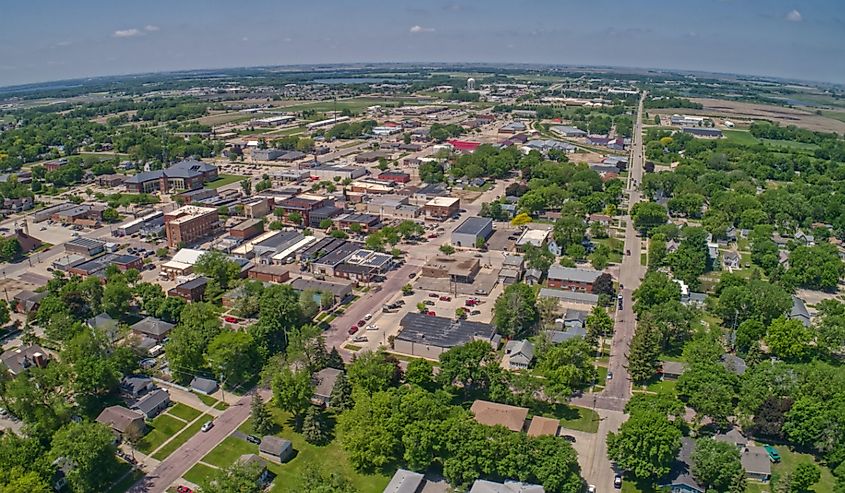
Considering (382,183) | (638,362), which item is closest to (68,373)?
(638,362)

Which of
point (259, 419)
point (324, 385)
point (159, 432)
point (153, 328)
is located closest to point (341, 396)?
point (324, 385)

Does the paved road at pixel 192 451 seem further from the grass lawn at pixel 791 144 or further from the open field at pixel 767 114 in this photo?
the open field at pixel 767 114

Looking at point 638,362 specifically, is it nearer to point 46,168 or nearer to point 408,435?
point 408,435

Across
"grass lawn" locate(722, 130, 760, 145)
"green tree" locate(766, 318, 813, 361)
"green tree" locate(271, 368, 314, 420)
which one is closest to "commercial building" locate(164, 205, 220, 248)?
"green tree" locate(271, 368, 314, 420)

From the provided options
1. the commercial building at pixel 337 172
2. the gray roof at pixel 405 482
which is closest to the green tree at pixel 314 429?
the gray roof at pixel 405 482

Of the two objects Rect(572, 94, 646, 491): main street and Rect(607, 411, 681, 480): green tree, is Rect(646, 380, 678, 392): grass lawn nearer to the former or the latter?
Rect(572, 94, 646, 491): main street

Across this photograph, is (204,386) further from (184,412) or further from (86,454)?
(86,454)

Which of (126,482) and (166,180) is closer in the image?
(126,482)
